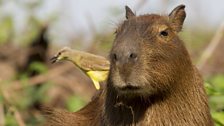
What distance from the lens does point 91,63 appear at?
5.39 m

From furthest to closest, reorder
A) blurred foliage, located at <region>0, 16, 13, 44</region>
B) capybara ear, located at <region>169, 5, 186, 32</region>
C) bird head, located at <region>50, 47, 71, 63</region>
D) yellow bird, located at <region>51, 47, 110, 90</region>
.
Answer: blurred foliage, located at <region>0, 16, 13, 44</region> < bird head, located at <region>50, 47, 71, 63</region> < yellow bird, located at <region>51, 47, 110, 90</region> < capybara ear, located at <region>169, 5, 186, 32</region>

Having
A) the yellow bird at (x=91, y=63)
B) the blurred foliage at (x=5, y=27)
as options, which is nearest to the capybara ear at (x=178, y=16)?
the yellow bird at (x=91, y=63)

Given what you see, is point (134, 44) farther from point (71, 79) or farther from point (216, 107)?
point (71, 79)

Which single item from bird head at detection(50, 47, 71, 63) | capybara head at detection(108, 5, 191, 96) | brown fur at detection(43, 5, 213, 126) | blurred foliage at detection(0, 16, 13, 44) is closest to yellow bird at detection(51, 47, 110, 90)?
bird head at detection(50, 47, 71, 63)

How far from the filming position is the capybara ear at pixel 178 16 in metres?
5.01

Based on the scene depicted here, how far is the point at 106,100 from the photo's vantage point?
4.91 metres

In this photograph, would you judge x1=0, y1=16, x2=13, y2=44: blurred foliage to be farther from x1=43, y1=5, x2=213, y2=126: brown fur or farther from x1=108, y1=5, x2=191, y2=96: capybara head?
x1=108, y1=5, x2=191, y2=96: capybara head

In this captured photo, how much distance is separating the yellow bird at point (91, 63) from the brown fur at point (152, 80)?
8.2 inches

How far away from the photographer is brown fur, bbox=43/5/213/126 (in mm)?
4355

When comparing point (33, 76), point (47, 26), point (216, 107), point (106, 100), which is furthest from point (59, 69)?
point (106, 100)

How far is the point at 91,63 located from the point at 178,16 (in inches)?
27.9

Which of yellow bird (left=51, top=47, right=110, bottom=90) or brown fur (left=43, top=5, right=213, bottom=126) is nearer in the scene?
brown fur (left=43, top=5, right=213, bottom=126)

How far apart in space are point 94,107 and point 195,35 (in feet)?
23.8

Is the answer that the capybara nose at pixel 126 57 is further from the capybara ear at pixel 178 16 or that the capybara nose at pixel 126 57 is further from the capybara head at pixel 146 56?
the capybara ear at pixel 178 16
